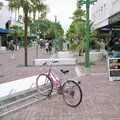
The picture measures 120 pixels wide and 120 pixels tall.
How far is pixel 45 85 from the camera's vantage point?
35.9ft

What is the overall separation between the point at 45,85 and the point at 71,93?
5.00ft

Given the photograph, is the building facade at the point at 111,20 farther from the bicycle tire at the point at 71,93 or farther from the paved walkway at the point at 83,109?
the bicycle tire at the point at 71,93

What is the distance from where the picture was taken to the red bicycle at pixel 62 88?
955cm

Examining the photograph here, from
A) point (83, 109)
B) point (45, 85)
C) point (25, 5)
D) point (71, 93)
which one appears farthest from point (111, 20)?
point (83, 109)

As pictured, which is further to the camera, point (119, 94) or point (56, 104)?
point (119, 94)

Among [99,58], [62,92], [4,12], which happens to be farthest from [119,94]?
[4,12]

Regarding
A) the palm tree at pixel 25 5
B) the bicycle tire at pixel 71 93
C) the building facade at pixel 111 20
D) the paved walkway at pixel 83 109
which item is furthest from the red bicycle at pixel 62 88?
the building facade at pixel 111 20

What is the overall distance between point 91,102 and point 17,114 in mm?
2263

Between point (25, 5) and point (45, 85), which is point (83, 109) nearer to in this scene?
point (45, 85)

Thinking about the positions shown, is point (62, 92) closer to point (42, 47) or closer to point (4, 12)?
point (42, 47)

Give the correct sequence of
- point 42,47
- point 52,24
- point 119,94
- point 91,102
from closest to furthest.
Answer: point 91,102, point 119,94, point 42,47, point 52,24

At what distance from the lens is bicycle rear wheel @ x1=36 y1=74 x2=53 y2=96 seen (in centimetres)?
1081

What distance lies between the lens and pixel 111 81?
14.5 m

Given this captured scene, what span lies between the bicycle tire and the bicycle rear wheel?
0.93m
